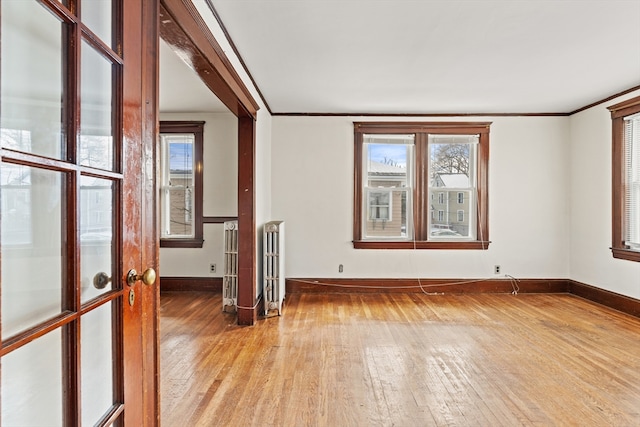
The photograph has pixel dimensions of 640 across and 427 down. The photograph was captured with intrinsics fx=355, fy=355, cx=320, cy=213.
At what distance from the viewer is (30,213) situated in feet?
2.67

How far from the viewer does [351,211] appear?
16.6 feet

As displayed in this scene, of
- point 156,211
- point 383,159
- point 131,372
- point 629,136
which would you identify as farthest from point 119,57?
point 629,136

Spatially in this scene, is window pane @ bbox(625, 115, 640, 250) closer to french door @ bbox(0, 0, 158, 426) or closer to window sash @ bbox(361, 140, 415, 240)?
window sash @ bbox(361, 140, 415, 240)

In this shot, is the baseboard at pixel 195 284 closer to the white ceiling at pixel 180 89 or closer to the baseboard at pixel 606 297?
the white ceiling at pixel 180 89

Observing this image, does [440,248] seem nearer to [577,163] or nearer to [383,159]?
[383,159]

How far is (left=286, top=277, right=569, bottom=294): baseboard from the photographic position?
5.01 meters

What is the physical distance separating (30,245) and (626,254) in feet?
17.5

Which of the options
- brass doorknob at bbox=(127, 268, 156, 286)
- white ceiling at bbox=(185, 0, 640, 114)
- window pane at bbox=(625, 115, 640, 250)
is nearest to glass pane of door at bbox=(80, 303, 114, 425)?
brass doorknob at bbox=(127, 268, 156, 286)

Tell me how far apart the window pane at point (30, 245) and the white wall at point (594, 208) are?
17.2ft

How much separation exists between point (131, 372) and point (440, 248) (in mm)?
4468

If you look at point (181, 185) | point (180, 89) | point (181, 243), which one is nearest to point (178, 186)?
point (181, 185)

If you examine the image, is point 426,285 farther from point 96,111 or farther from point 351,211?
→ point 96,111

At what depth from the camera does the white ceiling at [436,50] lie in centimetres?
233

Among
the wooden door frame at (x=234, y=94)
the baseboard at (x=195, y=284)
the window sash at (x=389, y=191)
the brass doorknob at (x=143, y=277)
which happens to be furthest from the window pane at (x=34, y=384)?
the window sash at (x=389, y=191)
